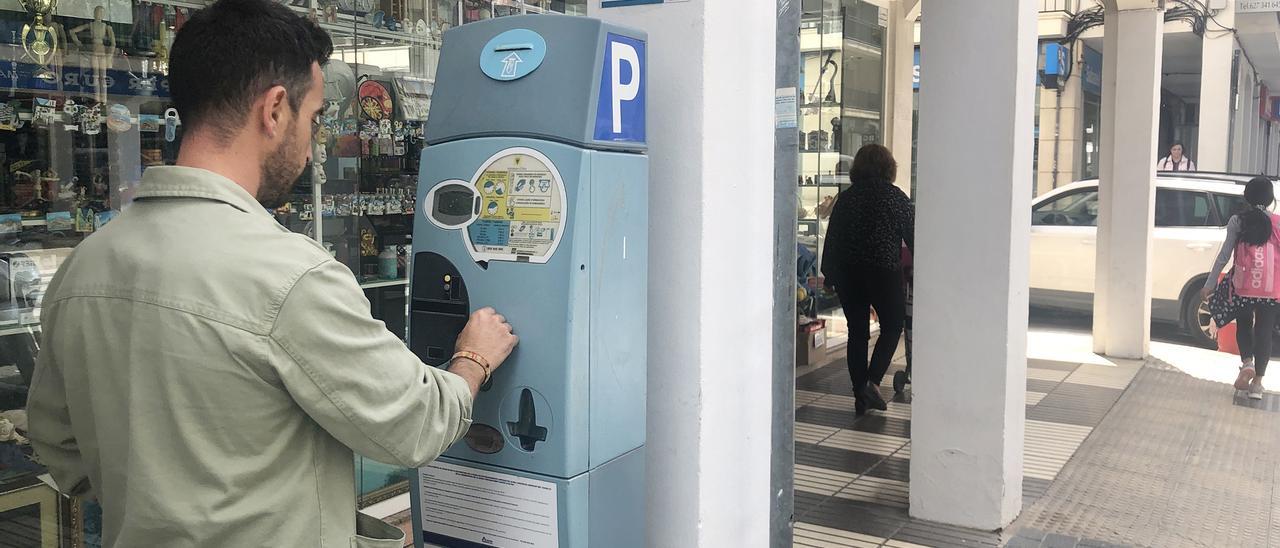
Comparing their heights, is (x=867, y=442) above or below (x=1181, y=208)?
below

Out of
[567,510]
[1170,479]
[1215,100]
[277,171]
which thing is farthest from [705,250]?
[1215,100]

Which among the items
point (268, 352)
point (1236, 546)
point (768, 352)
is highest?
point (268, 352)

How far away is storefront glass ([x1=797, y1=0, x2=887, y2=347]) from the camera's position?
9.95 m

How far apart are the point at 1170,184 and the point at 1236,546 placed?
7.10 metres

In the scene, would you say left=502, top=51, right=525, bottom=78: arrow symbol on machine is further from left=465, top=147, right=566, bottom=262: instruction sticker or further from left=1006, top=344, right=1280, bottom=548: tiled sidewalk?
left=1006, top=344, right=1280, bottom=548: tiled sidewalk

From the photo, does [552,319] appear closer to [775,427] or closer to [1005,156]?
[775,427]

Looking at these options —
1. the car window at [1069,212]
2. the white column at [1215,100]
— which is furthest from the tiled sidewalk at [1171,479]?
the white column at [1215,100]

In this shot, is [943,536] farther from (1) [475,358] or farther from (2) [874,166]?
(1) [475,358]

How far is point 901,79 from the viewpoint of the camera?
11.4m

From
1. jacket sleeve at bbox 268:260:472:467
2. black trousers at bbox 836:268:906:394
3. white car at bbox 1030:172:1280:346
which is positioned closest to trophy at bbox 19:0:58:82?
jacket sleeve at bbox 268:260:472:467

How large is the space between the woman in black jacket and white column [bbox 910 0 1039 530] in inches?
76.1

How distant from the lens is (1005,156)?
4.90 meters

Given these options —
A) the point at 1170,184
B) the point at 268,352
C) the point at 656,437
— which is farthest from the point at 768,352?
the point at 1170,184

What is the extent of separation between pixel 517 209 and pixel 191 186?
2.83 ft
